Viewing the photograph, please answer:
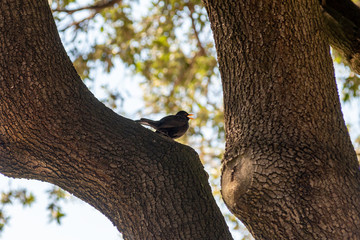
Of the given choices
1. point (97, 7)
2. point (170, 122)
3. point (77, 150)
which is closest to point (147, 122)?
→ point (170, 122)

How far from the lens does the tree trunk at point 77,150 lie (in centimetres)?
252

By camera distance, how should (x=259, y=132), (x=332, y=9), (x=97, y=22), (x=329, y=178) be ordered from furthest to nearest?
(x=97, y=22), (x=332, y=9), (x=259, y=132), (x=329, y=178)

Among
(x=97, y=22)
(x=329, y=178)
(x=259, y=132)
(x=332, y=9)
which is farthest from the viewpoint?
(x=97, y=22)

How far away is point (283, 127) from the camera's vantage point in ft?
8.14

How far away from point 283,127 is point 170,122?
228 centimetres

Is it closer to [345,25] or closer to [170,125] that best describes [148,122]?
[170,125]

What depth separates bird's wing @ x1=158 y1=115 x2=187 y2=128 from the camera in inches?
181

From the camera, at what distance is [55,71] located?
103 inches

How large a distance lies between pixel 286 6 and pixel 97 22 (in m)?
4.31

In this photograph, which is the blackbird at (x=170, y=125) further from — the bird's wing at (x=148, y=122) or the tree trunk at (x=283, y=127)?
the tree trunk at (x=283, y=127)

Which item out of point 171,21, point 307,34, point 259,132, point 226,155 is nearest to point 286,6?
point 307,34

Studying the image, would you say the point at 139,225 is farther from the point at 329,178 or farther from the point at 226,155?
the point at 329,178

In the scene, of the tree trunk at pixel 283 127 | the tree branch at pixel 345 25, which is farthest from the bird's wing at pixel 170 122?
the tree branch at pixel 345 25

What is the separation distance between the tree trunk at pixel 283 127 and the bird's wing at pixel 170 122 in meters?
1.88
